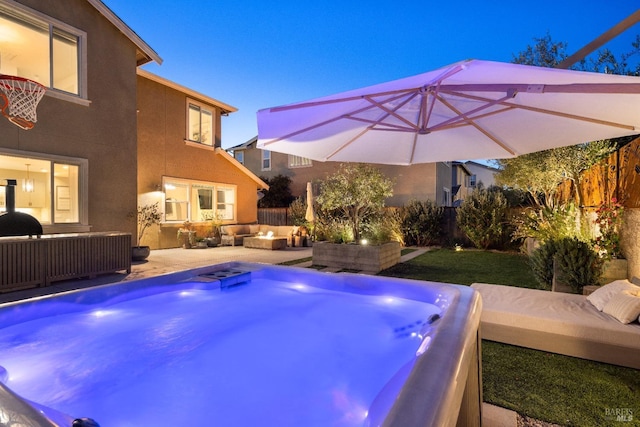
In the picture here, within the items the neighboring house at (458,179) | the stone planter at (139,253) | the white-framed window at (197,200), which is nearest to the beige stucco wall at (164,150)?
the white-framed window at (197,200)

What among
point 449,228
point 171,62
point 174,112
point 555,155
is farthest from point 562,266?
point 171,62

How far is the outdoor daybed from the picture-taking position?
2.96 m

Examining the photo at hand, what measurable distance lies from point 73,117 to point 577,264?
10.9m

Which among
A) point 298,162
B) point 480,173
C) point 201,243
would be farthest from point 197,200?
point 480,173

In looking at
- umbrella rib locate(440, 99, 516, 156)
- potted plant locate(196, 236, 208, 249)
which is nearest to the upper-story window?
potted plant locate(196, 236, 208, 249)

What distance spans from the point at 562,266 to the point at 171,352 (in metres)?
5.32

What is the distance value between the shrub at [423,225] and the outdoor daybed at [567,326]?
31.3 ft

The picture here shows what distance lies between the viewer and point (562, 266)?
4.83 meters

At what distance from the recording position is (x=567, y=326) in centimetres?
314

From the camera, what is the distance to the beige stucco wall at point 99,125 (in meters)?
7.75

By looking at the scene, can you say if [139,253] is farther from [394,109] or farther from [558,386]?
[558,386]

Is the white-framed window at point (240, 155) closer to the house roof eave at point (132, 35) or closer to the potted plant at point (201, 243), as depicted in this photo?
the potted plant at point (201, 243)

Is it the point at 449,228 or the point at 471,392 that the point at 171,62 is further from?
the point at 471,392

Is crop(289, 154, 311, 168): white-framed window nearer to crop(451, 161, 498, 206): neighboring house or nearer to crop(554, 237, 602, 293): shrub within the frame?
crop(451, 161, 498, 206): neighboring house
